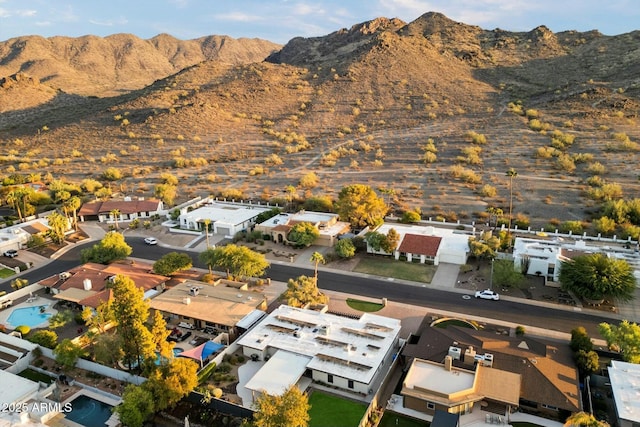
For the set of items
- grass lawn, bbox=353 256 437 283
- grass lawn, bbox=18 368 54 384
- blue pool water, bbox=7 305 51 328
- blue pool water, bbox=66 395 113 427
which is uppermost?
grass lawn, bbox=353 256 437 283

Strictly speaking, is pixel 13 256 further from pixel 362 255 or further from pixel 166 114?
pixel 166 114

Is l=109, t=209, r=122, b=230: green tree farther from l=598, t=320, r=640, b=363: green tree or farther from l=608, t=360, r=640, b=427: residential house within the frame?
l=608, t=360, r=640, b=427: residential house

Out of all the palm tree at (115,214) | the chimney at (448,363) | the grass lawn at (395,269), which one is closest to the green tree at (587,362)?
the chimney at (448,363)

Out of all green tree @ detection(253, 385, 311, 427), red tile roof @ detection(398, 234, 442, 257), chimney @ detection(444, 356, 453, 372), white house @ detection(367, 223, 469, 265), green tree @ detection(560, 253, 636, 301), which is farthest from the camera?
red tile roof @ detection(398, 234, 442, 257)

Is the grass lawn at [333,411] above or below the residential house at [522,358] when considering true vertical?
below

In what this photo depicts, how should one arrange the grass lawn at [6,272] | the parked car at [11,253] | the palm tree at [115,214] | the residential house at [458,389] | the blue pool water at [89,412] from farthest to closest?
the palm tree at [115,214] → the parked car at [11,253] → the grass lawn at [6,272] → the blue pool water at [89,412] → the residential house at [458,389]

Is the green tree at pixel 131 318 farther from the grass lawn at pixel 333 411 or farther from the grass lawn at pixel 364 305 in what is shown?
the grass lawn at pixel 364 305

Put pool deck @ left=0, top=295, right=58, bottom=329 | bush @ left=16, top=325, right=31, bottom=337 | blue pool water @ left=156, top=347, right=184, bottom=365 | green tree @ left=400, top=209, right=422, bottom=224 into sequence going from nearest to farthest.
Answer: blue pool water @ left=156, top=347, right=184, bottom=365 < bush @ left=16, top=325, right=31, bottom=337 < pool deck @ left=0, top=295, right=58, bottom=329 < green tree @ left=400, top=209, right=422, bottom=224

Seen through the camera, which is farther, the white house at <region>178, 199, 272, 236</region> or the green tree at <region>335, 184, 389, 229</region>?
the white house at <region>178, 199, 272, 236</region>

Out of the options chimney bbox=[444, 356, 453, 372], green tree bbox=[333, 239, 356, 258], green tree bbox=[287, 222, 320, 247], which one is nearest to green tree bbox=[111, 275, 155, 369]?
chimney bbox=[444, 356, 453, 372]
